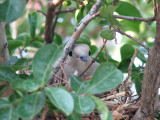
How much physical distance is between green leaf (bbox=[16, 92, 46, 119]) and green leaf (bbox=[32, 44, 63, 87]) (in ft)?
0.16

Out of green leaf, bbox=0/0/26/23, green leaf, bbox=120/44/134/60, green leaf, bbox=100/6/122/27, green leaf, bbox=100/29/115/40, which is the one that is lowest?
green leaf, bbox=120/44/134/60

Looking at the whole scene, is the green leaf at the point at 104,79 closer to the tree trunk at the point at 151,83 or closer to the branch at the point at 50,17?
the tree trunk at the point at 151,83

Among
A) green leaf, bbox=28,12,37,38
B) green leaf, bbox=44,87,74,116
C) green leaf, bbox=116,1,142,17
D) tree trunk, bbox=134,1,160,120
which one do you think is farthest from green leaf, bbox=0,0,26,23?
green leaf, bbox=28,12,37,38

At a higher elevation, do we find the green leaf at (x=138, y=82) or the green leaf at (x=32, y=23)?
the green leaf at (x=32, y=23)

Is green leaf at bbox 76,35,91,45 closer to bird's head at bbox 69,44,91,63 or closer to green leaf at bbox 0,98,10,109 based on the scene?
bird's head at bbox 69,44,91,63

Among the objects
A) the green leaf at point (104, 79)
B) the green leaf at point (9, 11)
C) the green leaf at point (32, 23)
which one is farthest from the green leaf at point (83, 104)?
the green leaf at point (32, 23)

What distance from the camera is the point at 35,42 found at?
3080 millimetres

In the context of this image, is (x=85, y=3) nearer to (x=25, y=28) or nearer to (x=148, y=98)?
(x=148, y=98)

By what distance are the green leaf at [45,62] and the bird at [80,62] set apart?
1322 mm

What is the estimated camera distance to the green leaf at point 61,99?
57.5 inches

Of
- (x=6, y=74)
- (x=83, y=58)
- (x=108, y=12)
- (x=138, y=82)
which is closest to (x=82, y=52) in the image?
(x=83, y=58)

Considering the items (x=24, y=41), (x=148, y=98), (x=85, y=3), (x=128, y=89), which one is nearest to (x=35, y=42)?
(x=24, y=41)

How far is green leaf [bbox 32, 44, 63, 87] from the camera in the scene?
5.15 ft

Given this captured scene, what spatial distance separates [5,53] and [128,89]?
2.42 ft
